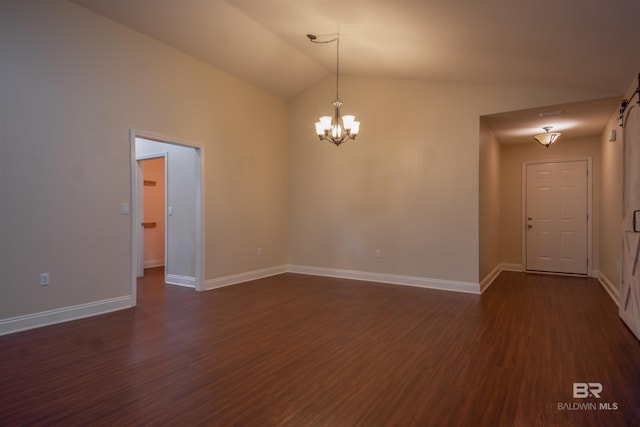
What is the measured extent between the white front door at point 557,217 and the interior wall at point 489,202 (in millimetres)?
635

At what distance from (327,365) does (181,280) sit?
381 cm

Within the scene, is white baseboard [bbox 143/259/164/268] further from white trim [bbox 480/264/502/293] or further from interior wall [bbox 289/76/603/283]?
white trim [bbox 480/264/502/293]

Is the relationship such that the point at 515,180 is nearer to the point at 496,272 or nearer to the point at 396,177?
the point at 496,272

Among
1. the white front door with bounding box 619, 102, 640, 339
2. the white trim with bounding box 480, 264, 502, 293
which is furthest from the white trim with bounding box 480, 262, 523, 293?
the white front door with bounding box 619, 102, 640, 339

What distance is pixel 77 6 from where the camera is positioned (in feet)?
13.2

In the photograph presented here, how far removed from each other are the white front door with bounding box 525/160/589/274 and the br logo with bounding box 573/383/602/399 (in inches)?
204

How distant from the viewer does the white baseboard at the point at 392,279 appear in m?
5.46

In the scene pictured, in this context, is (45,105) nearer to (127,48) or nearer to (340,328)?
(127,48)

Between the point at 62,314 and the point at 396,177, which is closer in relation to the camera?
the point at 62,314

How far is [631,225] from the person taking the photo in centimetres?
376

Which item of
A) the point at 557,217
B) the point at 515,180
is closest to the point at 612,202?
the point at 557,217

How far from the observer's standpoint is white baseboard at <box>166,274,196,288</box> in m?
5.79

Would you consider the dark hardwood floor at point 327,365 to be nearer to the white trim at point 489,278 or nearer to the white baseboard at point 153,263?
the white trim at point 489,278

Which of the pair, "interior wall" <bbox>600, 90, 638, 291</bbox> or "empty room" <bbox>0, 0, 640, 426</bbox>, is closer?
"empty room" <bbox>0, 0, 640, 426</bbox>
